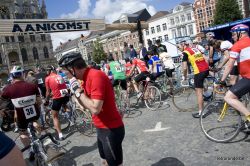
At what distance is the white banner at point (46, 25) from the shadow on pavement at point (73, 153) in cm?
687

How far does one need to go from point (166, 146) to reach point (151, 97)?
387cm

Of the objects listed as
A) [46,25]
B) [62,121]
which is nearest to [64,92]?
[62,121]

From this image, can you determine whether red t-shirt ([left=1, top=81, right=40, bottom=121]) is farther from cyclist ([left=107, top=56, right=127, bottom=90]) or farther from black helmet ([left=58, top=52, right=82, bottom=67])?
cyclist ([left=107, top=56, right=127, bottom=90])

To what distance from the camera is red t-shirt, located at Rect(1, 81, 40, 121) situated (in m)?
5.42

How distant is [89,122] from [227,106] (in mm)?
3931

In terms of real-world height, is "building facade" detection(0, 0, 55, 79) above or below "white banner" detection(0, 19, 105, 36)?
above

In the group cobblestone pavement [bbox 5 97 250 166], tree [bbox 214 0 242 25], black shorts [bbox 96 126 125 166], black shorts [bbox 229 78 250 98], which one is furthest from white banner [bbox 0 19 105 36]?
tree [bbox 214 0 242 25]

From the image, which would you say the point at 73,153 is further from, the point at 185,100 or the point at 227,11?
the point at 227,11

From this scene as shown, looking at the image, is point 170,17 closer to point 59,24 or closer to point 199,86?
point 59,24

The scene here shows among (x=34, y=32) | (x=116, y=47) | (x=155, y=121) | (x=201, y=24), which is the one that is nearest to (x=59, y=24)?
(x=34, y=32)

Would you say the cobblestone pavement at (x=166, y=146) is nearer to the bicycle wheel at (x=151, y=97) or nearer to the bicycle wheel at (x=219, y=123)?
the bicycle wheel at (x=219, y=123)

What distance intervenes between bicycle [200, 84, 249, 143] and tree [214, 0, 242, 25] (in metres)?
50.1

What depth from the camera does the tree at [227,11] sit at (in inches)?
2014

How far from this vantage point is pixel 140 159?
5297mm
